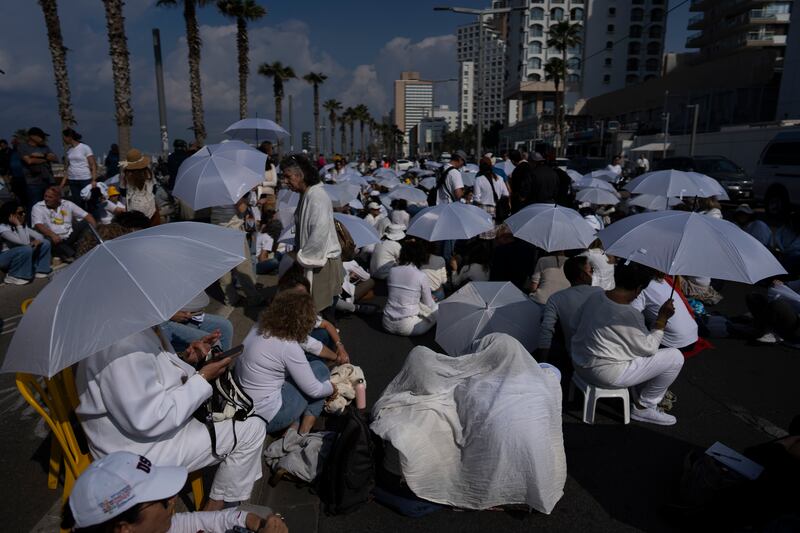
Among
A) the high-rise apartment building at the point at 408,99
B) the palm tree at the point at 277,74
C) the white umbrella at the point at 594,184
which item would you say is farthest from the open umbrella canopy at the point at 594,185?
the high-rise apartment building at the point at 408,99

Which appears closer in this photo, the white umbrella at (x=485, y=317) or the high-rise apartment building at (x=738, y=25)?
the white umbrella at (x=485, y=317)

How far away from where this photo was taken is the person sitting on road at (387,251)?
7.85 metres

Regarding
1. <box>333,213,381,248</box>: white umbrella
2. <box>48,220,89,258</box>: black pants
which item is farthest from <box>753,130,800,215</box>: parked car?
<box>48,220,89,258</box>: black pants

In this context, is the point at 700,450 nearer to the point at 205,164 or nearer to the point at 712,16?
the point at 205,164

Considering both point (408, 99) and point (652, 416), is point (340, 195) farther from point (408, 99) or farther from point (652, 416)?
point (408, 99)

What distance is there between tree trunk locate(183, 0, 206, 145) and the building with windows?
78.2 metres

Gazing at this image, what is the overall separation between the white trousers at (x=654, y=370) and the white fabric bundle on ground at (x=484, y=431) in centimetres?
101

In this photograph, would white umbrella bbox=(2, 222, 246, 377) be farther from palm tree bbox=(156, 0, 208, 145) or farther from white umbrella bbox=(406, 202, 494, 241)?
palm tree bbox=(156, 0, 208, 145)

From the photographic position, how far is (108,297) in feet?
7.15

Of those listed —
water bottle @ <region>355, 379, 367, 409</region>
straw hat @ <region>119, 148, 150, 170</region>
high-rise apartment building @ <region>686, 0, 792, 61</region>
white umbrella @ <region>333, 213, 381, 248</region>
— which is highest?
high-rise apartment building @ <region>686, 0, 792, 61</region>

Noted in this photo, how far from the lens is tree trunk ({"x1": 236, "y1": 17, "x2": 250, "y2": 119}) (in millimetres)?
25391

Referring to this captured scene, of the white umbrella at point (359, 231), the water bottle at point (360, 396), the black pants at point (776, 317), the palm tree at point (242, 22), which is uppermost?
the palm tree at point (242, 22)

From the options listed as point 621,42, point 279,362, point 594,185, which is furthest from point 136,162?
point 621,42

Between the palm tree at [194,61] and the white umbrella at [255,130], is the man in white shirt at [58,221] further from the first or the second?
the palm tree at [194,61]
